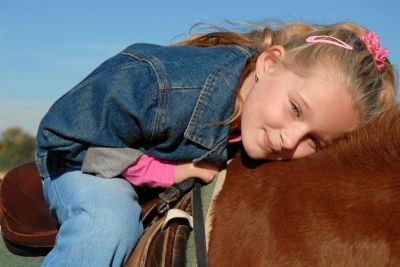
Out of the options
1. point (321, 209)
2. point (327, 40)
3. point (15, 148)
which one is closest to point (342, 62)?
point (327, 40)

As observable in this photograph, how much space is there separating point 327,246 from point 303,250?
2.5 inches

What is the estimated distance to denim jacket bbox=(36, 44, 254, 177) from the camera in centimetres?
179

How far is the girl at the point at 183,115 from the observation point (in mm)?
1697

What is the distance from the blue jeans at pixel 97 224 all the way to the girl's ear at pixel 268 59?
1.95 feet

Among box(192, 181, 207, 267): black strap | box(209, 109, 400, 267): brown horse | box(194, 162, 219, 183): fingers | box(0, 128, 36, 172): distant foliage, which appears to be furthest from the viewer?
box(0, 128, 36, 172): distant foliage

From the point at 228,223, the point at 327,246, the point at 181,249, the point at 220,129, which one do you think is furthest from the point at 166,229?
the point at 327,246

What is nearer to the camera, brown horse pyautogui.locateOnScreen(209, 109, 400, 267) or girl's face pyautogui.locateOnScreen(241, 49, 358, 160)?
brown horse pyautogui.locateOnScreen(209, 109, 400, 267)

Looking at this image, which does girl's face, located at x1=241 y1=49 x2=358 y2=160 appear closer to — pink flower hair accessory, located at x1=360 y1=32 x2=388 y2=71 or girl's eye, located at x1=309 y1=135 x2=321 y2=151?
girl's eye, located at x1=309 y1=135 x2=321 y2=151

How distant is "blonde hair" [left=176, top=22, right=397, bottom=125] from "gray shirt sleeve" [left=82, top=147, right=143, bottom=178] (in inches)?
14.6

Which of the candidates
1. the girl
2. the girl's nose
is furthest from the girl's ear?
the girl's nose

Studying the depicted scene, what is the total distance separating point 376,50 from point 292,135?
428 mm

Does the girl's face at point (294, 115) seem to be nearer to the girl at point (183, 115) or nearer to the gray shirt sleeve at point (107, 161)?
the girl at point (183, 115)

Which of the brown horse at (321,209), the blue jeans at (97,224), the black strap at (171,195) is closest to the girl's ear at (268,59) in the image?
the brown horse at (321,209)

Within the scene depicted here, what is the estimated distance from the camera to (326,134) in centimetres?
173
